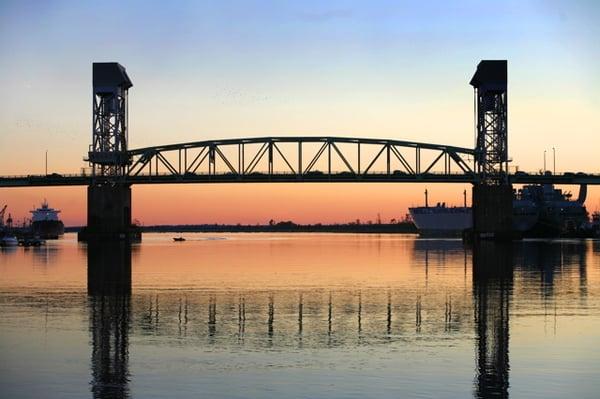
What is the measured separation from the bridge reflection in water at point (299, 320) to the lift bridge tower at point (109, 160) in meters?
105

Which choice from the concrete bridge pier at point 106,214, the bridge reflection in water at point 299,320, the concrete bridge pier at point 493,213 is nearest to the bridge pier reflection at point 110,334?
the bridge reflection in water at point 299,320

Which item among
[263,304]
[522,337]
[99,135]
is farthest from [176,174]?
[522,337]

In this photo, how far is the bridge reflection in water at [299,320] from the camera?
25531 mm

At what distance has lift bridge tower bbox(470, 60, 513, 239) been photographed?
Answer: 153875 millimetres

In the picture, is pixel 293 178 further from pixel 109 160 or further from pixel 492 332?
pixel 492 332

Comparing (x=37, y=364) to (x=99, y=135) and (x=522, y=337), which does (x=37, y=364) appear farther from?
(x=99, y=135)

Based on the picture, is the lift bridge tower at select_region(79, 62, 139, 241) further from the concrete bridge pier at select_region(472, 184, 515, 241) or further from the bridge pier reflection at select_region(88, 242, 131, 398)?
the bridge pier reflection at select_region(88, 242, 131, 398)

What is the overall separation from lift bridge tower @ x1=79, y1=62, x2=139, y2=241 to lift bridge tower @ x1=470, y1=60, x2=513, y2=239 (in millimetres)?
58172

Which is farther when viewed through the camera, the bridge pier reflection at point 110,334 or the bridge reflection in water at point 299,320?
the bridge reflection in water at point 299,320

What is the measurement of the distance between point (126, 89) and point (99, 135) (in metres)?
9.72

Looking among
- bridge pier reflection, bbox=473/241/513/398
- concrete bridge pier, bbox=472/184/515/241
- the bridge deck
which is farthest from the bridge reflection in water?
the bridge deck

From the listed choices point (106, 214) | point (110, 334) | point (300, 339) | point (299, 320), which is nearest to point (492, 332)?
point (300, 339)

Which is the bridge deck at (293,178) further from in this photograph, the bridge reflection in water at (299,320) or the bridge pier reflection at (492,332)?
the bridge reflection in water at (299,320)

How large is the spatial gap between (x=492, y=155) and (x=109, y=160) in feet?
210
